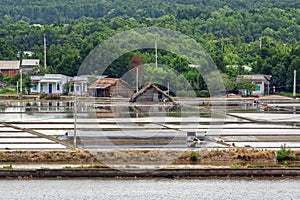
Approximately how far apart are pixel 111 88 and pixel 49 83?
661cm

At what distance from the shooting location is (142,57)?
196 feet

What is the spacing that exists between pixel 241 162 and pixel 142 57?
38056mm

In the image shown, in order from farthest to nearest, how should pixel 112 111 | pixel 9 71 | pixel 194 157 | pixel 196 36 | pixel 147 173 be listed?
pixel 196 36
pixel 9 71
pixel 112 111
pixel 194 157
pixel 147 173

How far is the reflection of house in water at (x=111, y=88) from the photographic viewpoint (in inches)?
2114

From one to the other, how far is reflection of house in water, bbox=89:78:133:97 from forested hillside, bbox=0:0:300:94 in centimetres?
393

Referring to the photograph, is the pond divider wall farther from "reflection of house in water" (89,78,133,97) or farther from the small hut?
"reflection of house in water" (89,78,133,97)

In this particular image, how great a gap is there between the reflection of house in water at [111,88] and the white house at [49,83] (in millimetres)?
4039

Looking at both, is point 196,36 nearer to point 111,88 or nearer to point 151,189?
point 111,88

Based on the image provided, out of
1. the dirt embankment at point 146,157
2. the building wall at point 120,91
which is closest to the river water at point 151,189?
the dirt embankment at point 146,157

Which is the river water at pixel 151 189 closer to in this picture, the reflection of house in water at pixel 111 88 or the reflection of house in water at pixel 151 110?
the reflection of house in water at pixel 151 110

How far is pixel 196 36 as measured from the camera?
3327 inches

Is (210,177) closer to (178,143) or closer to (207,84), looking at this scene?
(178,143)

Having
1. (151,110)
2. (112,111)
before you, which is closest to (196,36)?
(151,110)

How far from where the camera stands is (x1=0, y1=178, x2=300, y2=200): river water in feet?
60.1
